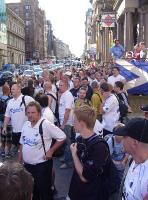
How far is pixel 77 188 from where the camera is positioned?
15.2ft

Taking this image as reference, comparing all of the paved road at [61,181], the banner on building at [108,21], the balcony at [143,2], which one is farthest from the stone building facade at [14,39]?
the paved road at [61,181]

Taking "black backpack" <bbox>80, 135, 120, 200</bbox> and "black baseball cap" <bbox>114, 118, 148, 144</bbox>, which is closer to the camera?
"black baseball cap" <bbox>114, 118, 148, 144</bbox>

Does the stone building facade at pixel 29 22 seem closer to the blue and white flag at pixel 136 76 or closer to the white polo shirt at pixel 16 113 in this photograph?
the blue and white flag at pixel 136 76

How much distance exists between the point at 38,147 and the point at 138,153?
2533 mm

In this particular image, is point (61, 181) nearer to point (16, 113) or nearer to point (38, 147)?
point (16, 113)

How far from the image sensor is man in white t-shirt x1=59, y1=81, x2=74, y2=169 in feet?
28.8

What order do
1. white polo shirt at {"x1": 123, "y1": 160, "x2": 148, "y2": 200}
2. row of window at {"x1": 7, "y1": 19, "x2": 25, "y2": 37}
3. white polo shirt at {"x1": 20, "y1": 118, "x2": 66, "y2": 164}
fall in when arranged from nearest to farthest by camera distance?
1. white polo shirt at {"x1": 123, "y1": 160, "x2": 148, "y2": 200}
2. white polo shirt at {"x1": 20, "y1": 118, "x2": 66, "y2": 164}
3. row of window at {"x1": 7, "y1": 19, "x2": 25, "y2": 37}

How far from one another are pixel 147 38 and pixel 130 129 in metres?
25.1

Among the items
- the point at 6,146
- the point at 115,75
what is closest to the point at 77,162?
the point at 6,146

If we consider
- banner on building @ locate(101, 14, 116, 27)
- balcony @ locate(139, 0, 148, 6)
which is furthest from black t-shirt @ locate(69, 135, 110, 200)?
banner on building @ locate(101, 14, 116, 27)

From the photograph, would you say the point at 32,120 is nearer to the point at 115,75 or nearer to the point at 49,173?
the point at 49,173

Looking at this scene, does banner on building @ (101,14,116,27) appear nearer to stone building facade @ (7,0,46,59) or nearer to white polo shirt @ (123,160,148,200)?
white polo shirt @ (123,160,148,200)

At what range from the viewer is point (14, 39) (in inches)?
4966

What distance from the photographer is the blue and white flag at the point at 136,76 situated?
48.4 ft
